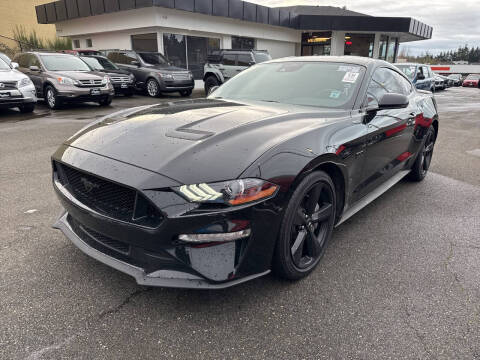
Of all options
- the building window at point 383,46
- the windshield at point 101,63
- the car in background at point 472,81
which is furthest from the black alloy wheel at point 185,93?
the car in background at point 472,81

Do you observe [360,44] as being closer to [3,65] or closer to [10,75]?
[3,65]

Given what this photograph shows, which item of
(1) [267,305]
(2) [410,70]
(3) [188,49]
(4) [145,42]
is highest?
(4) [145,42]

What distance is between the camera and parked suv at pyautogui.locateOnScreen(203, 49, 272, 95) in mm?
14516

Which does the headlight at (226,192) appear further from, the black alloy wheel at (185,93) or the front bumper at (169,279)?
the black alloy wheel at (185,93)

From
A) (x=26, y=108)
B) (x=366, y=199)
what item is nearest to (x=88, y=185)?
(x=366, y=199)

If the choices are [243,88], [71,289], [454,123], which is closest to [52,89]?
[243,88]

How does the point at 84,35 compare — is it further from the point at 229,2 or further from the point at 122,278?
the point at 122,278

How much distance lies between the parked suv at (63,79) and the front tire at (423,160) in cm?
922

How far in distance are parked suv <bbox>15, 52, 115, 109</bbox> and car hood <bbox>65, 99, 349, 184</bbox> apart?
8387 mm

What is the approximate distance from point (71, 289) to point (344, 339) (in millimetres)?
1730

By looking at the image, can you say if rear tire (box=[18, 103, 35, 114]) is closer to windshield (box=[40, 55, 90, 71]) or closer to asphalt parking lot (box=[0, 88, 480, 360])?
windshield (box=[40, 55, 90, 71])

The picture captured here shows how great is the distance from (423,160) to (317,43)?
83.1ft

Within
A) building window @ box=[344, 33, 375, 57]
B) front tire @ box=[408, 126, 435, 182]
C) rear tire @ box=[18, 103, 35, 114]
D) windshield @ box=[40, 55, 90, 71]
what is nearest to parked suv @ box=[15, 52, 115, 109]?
windshield @ box=[40, 55, 90, 71]

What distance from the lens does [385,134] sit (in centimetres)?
334
